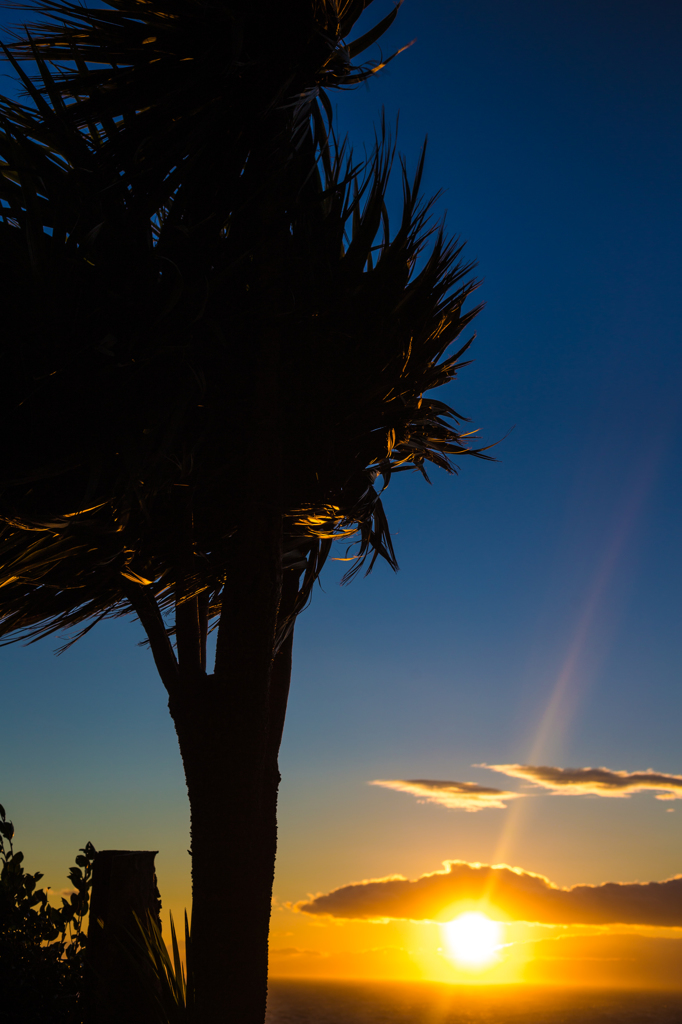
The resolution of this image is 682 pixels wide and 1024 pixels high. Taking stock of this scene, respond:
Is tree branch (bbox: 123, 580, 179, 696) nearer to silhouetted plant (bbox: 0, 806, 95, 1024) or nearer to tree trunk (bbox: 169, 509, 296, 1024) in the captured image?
tree trunk (bbox: 169, 509, 296, 1024)

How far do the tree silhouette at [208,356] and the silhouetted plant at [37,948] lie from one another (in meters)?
1.57

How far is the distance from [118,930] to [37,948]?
0.91m

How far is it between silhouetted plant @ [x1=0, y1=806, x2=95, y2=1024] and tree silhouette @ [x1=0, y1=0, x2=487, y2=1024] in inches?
61.7

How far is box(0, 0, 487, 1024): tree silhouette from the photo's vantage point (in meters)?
4.84

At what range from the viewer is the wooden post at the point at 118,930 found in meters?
4.76

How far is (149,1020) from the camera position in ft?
15.4

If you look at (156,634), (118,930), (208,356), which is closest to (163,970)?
(118,930)

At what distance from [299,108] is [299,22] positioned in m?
0.68

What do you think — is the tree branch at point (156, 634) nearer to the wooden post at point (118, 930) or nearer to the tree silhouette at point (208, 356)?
the tree silhouette at point (208, 356)

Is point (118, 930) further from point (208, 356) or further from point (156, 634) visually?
point (208, 356)

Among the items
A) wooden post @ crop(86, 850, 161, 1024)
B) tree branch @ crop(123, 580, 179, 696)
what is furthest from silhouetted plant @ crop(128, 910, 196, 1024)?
tree branch @ crop(123, 580, 179, 696)

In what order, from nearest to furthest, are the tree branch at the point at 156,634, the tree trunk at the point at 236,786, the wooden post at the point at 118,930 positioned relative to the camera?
the tree trunk at the point at 236,786, the wooden post at the point at 118,930, the tree branch at the point at 156,634

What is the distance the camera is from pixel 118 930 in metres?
4.99

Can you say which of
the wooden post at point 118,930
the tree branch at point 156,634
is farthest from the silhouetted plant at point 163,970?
the tree branch at point 156,634
